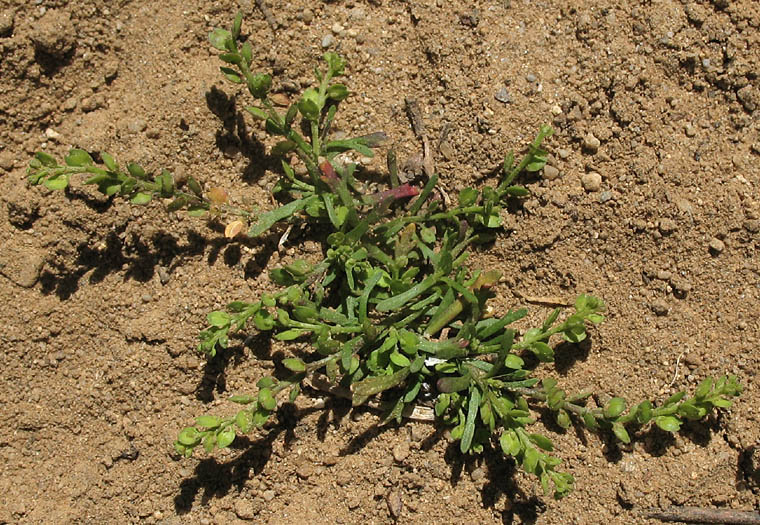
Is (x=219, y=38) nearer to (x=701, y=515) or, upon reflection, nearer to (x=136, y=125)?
(x=136, y=125)

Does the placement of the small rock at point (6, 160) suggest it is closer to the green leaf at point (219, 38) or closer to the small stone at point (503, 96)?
the green leaf at point (219, 38)

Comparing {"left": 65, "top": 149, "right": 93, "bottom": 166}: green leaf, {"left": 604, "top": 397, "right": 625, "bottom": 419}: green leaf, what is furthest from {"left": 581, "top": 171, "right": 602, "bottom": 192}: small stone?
{"left": 65, "top": 149, "right": 93, "bottom": 166}: green leaf

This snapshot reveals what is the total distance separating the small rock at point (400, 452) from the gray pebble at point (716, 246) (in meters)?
1.88

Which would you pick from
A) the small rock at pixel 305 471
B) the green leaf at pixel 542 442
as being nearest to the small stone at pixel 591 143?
the green leaf at pixel 542 442

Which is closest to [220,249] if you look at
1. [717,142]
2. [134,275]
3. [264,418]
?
[134,275]

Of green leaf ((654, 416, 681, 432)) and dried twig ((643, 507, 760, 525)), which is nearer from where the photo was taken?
green leaf ((654, 416, 681, 432))

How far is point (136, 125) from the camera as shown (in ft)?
12.8

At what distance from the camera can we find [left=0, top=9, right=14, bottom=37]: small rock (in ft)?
12.6

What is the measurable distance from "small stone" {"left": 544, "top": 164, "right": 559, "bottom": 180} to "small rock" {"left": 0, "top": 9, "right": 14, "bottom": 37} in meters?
2.92

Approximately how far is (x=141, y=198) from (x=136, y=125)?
59 centimetres

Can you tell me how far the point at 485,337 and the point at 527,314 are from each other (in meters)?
0.29

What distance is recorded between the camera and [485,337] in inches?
147

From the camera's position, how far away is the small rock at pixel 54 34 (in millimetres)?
3852

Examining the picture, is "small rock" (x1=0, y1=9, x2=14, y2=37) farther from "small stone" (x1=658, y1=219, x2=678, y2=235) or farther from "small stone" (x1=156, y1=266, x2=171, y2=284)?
"small stone" (x1=658, y1=219, x2=678, y2=235)
